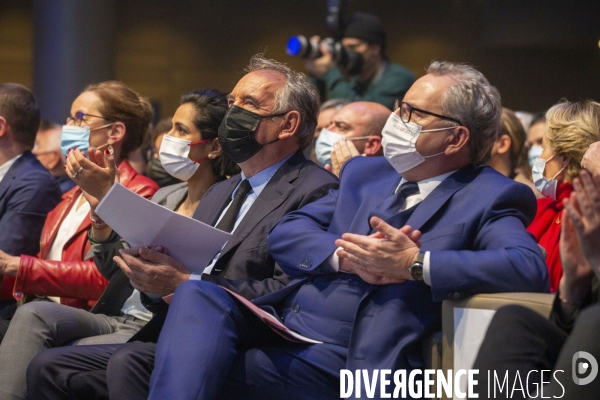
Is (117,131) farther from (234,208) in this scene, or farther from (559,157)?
(559,157)

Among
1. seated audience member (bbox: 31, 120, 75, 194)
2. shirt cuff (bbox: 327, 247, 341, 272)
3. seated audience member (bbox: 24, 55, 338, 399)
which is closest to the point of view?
shirt cuff (bbox: 327, 247, 341, 272)

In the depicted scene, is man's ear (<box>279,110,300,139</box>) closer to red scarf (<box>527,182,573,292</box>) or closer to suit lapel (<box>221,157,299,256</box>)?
suit lapel (<box>221,157,299,256</box>)

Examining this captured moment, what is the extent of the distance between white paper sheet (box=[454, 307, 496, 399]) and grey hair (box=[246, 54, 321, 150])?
1227mm

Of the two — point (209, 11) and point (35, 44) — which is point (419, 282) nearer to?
point (35, 44)

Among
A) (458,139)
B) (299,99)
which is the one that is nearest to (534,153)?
(299,99)

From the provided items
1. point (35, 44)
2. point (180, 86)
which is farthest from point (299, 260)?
point (180, 86)

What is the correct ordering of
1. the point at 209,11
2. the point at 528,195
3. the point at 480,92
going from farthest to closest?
the point at 209,11
the point at 480,92
the point at 528,195

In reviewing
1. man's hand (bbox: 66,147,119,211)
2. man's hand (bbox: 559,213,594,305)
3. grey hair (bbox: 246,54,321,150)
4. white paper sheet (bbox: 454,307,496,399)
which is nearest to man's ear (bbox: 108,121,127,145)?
man's hand (bbox: 66,147,119,211)

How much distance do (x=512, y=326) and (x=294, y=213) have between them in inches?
34.6

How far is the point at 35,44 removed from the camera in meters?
7.46

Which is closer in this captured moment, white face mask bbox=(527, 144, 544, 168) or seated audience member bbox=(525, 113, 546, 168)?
white face mask bbox=(527, 144, 544, 168)

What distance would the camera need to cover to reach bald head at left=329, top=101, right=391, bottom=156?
3857 millimetres

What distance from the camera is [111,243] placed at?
308 cm

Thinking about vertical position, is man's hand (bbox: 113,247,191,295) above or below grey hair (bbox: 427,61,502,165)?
below
